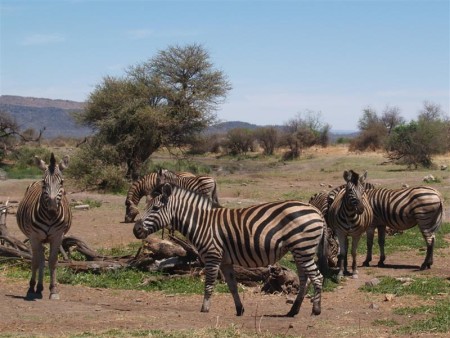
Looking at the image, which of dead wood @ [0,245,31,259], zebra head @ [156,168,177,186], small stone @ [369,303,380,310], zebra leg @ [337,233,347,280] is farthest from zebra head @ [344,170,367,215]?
zebra head @ [156,168,177,186]

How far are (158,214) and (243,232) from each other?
1.20m

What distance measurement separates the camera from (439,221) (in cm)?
1350

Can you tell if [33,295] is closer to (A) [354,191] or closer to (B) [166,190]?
(B) [166,190]

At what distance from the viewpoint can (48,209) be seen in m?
9.26

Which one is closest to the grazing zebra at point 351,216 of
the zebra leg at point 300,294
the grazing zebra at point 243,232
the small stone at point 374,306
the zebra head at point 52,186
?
the small stone at point 374,306

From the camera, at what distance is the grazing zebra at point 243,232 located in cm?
872

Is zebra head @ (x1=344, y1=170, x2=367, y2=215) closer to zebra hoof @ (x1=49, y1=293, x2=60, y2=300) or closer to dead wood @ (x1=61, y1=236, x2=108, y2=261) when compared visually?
dead wood @ (x1=61, y1=236, x2=108, y2=261)

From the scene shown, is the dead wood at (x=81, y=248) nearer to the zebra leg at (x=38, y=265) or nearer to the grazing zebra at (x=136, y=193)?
the zebra leg at (x=38, y=265)

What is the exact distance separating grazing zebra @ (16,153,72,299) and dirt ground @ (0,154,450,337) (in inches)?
19.1

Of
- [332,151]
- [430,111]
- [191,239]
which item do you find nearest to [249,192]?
[191,239]

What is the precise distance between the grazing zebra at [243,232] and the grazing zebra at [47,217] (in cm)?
122

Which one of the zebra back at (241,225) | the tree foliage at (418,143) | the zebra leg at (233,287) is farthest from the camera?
the tree foliage at (418,143)

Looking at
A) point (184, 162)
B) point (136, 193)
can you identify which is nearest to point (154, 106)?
point (184, 162)

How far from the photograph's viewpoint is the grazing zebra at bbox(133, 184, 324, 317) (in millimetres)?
8719
